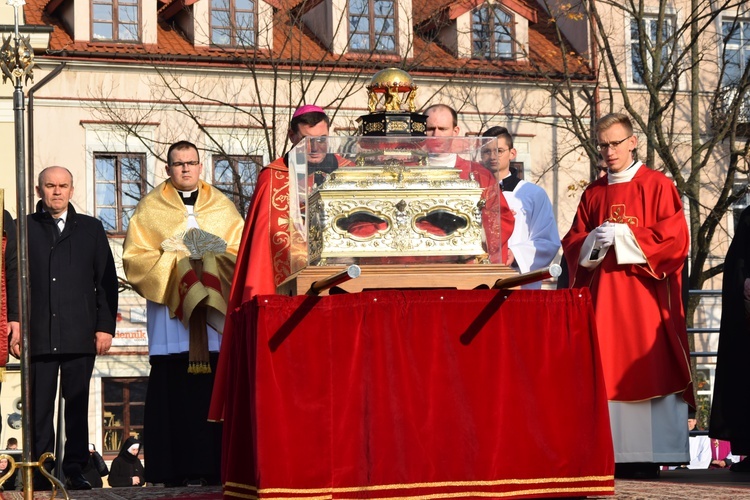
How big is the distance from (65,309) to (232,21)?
56.3 feet

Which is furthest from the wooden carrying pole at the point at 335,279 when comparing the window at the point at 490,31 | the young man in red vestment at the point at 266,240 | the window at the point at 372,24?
the window at the point at 490,31

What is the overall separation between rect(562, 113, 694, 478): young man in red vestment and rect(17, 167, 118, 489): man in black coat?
3122 millimetres

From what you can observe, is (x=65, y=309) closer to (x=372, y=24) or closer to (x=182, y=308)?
(x=182, y=308)

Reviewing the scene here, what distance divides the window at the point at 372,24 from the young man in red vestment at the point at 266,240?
17.8 metres

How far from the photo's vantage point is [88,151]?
88.7 feet

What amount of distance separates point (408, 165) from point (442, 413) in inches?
44.3

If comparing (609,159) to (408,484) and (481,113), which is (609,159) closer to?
(408,484)

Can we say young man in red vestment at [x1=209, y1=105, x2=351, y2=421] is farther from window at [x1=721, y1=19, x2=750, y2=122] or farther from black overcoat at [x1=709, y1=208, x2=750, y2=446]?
window at [x1=721, y1=19, x2=750, y2=122]

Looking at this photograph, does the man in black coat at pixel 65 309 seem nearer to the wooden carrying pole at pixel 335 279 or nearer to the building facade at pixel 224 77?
the wooden carrying pole at pixel 335 279

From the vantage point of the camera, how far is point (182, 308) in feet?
31.1

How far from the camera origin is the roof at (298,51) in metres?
26.1

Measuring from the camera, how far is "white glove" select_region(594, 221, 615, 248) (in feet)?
28.4

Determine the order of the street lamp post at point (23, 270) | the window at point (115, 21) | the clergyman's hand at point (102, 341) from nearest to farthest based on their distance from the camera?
the street lamp post at point (23, 270)
the clergyman's hand at point (102, 341)
the window at point (115, 21)

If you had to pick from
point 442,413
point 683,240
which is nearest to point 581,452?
point 442,413
